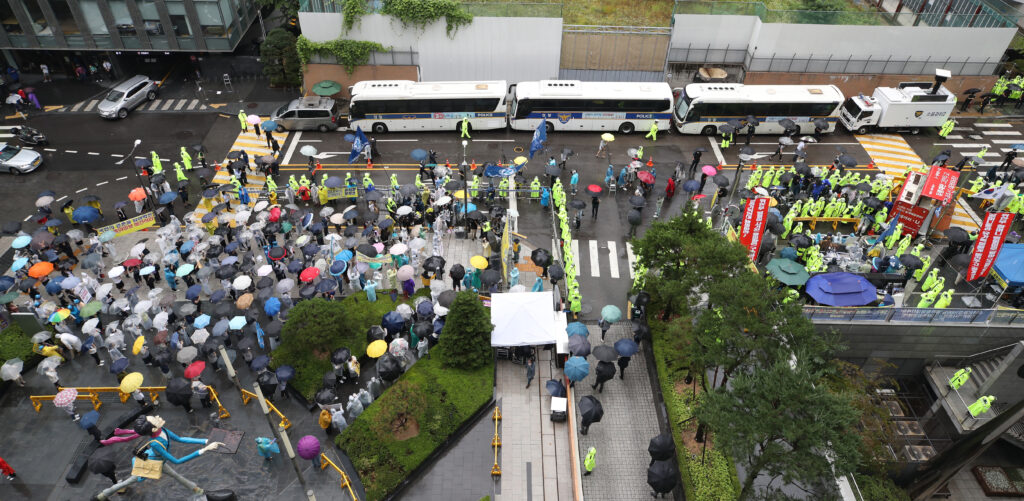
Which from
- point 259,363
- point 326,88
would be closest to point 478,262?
point 259,363

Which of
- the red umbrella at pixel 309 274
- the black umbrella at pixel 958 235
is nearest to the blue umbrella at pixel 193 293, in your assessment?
the red umbrella at pixel 309 274

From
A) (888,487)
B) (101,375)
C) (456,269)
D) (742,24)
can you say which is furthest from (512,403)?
(742,24)

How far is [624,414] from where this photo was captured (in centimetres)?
2369

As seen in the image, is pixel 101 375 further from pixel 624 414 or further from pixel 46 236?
pixel 624 414

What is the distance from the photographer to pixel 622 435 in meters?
23.0

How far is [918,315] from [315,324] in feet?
75.7

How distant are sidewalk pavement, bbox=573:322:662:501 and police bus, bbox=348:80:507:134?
709 inches

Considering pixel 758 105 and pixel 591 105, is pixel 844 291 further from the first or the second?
pixel 591 105

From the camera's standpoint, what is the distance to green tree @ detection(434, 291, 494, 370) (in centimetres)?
2356

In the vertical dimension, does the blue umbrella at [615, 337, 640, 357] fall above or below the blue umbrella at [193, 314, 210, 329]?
below

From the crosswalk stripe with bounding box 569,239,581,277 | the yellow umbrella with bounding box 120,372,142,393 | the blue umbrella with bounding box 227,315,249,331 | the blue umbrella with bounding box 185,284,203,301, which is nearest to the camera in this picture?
the yellow umbrella with bounding box 120,372,142,393

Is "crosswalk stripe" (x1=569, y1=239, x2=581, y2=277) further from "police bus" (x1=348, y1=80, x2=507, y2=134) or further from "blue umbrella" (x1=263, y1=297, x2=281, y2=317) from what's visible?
"blue umbrella" (x1=263, y1=297, x2=281, y2=317)

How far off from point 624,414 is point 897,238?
16.0 m

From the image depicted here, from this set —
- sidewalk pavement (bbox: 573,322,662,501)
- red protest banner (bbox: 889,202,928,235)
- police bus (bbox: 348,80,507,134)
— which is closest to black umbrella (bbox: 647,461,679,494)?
sidewalk pavement (bbox: 573,322,662,501)
